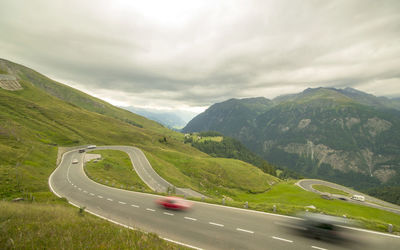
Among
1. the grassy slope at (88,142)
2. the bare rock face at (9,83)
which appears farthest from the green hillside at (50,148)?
the bare rock face at (9,83)

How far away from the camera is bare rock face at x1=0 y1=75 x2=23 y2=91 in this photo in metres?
146

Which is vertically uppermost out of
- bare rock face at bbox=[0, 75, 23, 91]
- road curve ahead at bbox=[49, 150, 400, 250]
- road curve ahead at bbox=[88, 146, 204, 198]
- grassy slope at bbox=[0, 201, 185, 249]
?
bare rock face at bbox=[0, 75, 23, 91]

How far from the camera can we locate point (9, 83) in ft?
504

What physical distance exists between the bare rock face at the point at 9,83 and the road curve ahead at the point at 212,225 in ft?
645

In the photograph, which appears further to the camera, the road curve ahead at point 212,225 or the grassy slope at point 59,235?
the road curve ahead at point 212,225

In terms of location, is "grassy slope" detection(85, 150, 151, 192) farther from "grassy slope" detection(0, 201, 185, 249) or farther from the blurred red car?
"grassy slope" detection(0, 201, 185, 249)

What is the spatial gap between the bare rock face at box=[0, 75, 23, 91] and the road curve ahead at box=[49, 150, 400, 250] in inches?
7738

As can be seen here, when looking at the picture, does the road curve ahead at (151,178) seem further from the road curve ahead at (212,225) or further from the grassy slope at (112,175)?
the road curve ahead at (212,225)

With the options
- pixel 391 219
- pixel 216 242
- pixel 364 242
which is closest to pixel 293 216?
pixel 364 242

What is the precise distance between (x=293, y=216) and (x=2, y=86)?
8802 inches

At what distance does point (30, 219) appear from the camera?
10.8 m

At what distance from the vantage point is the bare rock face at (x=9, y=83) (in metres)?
146

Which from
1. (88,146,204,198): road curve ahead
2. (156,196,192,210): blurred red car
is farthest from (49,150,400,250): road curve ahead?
(88,146,204,198): road curve ahead

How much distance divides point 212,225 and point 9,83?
231m
